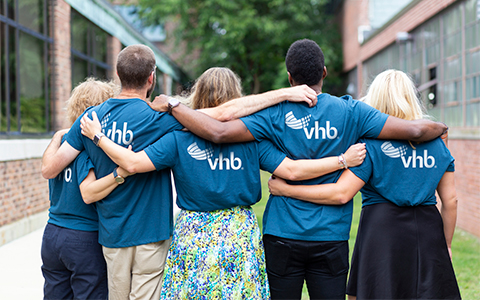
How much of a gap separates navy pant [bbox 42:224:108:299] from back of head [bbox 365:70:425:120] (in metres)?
2.10

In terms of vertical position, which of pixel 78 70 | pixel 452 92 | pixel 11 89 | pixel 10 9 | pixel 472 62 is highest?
pixel 10 9

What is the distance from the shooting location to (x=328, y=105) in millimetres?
2762

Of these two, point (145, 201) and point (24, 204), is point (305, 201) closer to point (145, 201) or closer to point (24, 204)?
point (145, 201)

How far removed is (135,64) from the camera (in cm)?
278

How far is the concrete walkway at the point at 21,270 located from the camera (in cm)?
470

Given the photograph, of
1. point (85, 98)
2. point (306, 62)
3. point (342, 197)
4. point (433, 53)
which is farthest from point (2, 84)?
point (433, 53)

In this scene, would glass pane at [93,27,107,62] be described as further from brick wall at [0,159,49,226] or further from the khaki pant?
the khaki pant

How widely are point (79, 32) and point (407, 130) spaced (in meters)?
9.70

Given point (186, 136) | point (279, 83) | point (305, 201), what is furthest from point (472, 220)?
point (279, 83)

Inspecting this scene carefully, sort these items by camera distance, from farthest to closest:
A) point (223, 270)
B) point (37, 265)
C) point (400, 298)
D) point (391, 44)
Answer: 1. point (391, 44)
2. point (37, 265)
3. point (400, 298)
4. point (223, 270)

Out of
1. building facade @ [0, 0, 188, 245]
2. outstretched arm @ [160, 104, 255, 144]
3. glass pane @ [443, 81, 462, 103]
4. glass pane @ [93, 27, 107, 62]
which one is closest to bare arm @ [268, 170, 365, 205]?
outstretched arm @ [160, 104, 255, 144]

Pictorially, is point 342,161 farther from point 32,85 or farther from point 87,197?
point 32,85

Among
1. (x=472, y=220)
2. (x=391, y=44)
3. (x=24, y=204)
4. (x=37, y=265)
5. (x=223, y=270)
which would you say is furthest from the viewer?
(x=391, y=44)

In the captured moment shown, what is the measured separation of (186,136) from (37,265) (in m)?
3.93
